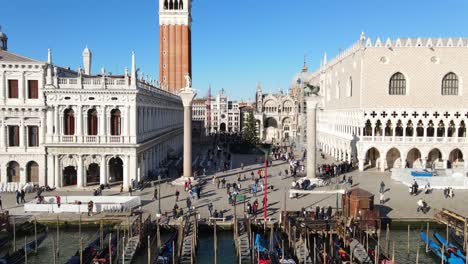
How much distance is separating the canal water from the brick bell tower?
48735 millimetres

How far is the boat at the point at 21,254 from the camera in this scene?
17850 mm


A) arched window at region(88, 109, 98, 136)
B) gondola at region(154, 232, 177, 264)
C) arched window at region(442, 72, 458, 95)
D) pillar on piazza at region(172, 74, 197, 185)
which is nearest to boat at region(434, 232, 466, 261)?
gondola at region(154, 232, 177, 264)

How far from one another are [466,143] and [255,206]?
25.9 meters

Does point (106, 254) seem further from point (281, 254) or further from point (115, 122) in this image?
point (115, 122)

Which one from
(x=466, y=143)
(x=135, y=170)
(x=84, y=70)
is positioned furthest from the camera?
(x=84, y=70)

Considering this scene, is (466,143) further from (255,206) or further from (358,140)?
(255,206)

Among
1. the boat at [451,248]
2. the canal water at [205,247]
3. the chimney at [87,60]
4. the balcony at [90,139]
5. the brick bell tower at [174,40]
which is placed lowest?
the canal water at [205,247]

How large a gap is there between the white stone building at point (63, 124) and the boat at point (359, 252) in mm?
17040

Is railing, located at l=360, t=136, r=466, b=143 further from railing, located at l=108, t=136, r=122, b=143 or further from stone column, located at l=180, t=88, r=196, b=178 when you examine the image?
railing, located at l=108, t=136, r=122, b=143

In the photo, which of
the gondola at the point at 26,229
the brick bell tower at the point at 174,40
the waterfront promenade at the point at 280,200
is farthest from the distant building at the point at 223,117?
the gondola at the point at 26,229

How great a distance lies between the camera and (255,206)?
24.7 meters

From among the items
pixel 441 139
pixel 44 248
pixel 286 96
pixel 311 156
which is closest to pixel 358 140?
pixel 441 139

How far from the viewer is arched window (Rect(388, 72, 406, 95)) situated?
1674 inches

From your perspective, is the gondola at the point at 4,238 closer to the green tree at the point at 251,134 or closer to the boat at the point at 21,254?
the boat at the point at 21,254
